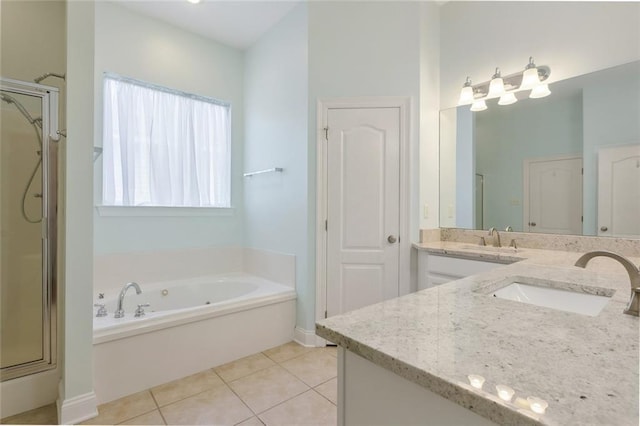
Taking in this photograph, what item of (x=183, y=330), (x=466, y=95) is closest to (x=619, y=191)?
(x=466, y=95)

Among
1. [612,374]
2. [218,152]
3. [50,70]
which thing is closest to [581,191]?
[612,374]

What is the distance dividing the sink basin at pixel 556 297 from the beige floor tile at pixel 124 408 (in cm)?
195

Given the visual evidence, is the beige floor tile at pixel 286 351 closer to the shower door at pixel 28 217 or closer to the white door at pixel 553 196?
the shower door at pixel 28 217

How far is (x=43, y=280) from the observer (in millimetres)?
1920

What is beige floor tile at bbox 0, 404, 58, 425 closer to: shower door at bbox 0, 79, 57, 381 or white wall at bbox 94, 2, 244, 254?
shower door at bbox 0, 79, 57, 381

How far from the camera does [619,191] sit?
6.31ft

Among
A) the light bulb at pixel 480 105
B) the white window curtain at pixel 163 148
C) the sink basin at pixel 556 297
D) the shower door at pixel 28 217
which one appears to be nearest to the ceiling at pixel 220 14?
the white window curtain at pixel 163 148

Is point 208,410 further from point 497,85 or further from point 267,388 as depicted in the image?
point 497,85

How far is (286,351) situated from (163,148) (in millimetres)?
2212

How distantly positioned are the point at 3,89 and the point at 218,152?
5.45 feet

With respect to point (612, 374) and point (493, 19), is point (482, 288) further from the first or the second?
point (493, 19)

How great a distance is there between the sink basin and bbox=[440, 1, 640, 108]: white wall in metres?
1.85

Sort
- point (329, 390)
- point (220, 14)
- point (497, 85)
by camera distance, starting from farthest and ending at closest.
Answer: point (220, 14) < point (497, 85) < point (329, 390)

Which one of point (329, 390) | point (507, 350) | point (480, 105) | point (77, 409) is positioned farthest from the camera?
point (480, 105)
